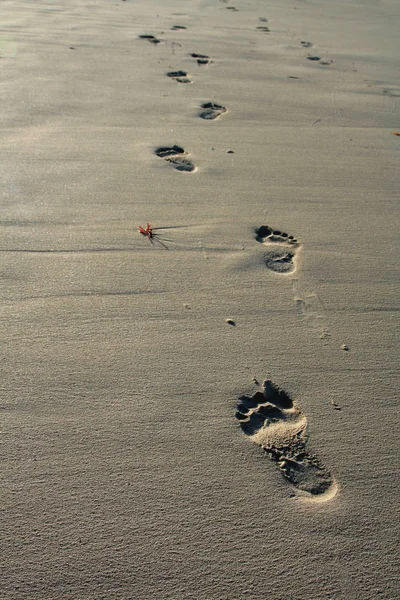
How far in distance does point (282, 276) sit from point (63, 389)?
34.6 inches

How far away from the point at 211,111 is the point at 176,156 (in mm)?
679

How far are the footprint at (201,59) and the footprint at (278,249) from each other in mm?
2340

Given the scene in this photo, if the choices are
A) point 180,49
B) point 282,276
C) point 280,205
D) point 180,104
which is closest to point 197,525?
point 282,276

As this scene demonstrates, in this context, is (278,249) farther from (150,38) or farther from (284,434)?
(150,38)

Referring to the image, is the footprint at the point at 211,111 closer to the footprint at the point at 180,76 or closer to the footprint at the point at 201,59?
the footprint at the point at 180,76

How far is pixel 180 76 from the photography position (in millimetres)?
3752

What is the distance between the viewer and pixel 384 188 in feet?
8.55

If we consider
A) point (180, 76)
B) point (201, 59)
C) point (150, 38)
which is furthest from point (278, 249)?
point (150, 38)

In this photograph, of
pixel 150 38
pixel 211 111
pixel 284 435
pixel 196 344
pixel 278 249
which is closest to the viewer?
pixel 284 435

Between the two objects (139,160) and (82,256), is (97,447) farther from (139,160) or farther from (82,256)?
(139,160)

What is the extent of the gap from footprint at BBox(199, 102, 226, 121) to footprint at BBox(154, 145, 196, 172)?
49cm

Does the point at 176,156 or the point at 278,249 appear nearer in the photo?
the point at 278,249

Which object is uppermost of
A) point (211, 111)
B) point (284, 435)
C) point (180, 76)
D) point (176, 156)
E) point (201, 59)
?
point (201, 59)

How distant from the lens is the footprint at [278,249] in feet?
6.59
